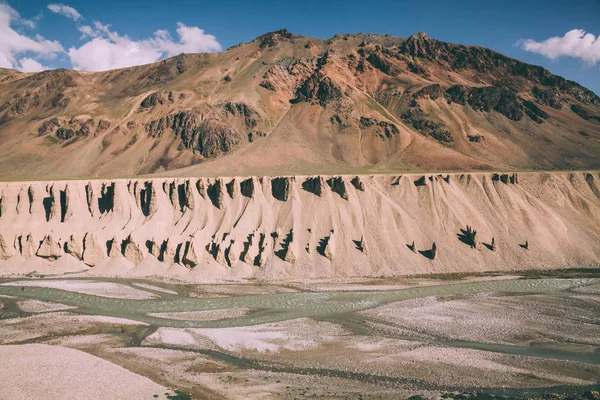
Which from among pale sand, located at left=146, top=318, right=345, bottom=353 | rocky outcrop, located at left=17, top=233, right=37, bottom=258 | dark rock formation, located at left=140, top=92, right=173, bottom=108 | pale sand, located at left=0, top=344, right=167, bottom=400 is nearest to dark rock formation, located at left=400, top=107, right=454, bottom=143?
dark rock formation, located at left=140, top=92, right=173, bottom=108

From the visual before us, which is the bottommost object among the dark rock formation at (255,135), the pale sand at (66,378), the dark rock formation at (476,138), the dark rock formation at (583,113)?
the pale sand at (66,378)

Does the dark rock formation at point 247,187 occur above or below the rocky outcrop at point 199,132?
below

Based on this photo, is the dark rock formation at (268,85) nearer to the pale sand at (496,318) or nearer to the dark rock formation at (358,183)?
the dark rock formation at (358,183)

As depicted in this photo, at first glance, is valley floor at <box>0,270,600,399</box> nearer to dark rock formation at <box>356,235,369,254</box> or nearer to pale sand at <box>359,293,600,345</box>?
pale sand at <box>359,293,600,345</box>

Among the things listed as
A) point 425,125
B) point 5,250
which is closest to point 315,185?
point 5,250

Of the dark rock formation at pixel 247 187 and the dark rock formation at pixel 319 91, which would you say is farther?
the dark rock formation at pixel 319 91

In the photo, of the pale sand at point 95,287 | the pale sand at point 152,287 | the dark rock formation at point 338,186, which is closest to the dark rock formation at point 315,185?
the dark rock formation at point 338,186

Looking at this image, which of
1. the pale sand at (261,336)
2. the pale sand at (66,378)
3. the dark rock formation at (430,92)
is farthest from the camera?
the dark rock formation at (430,92)
